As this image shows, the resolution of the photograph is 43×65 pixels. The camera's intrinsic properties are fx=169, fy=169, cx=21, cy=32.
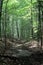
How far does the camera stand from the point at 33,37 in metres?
29.2

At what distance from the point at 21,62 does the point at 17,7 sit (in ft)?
64.5

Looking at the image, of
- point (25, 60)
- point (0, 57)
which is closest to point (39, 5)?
point (25, 60)

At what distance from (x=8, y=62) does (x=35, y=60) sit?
3.44 meters

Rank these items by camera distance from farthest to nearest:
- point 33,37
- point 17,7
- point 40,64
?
point 17,7, point 33,37, point 40,64

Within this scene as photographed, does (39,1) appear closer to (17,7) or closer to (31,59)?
(31,59)

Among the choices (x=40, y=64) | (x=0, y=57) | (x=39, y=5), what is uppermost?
(x=39, y=5)

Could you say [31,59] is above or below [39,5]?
below

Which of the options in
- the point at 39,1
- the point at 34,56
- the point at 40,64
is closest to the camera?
the point at 40,64

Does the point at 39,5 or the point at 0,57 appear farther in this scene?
the point at 39,5

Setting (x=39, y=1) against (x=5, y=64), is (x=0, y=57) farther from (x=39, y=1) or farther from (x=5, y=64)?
(x=39, y=1)

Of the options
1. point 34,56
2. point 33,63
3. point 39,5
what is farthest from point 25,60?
point 39,5

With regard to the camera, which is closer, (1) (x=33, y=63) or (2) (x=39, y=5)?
(1) (x=33, y=63)

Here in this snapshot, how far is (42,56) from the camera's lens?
16609 millimetres

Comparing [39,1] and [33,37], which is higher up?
[39,1]
